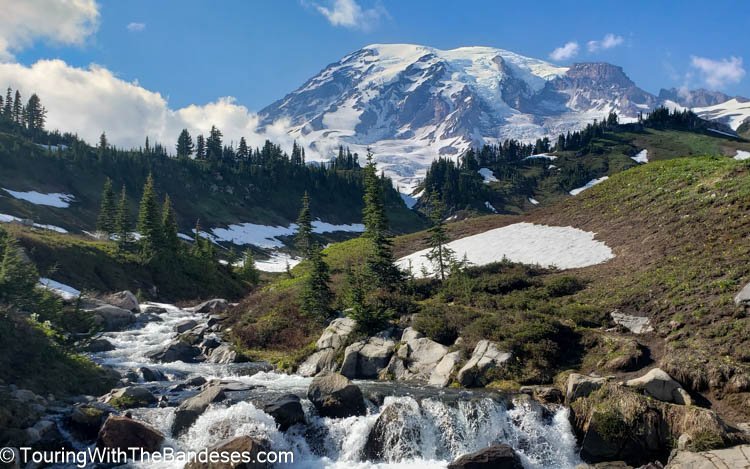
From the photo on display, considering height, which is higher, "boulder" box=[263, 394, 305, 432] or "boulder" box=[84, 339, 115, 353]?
"boulder" box=[84, 339, 115, 353]

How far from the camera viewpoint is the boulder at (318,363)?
28.9m

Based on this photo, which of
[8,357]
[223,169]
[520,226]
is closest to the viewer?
[8,357]

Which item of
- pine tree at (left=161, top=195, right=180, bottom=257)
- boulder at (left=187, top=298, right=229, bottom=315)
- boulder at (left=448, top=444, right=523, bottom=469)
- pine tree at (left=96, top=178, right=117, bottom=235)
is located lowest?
boulder at (left=448, top=444, right=523, bottom=469)

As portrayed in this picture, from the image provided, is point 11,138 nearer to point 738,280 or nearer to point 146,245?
point 146,245

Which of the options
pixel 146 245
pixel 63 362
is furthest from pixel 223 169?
pixel 63 362

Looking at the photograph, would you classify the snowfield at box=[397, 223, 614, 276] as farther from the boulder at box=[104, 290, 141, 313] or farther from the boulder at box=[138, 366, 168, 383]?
the boulder at box=[104, 290, 141, 313]

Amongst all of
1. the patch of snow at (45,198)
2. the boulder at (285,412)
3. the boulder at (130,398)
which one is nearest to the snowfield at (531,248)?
the boulder at (285,412)

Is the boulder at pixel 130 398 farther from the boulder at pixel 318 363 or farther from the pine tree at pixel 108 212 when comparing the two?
the pine tree at pixel 108 212

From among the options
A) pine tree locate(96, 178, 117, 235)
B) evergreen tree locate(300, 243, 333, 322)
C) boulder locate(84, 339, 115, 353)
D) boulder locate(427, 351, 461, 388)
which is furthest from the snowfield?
pine tree locate(96, 178, 117, 235)

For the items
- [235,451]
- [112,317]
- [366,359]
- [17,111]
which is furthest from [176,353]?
[17,111]

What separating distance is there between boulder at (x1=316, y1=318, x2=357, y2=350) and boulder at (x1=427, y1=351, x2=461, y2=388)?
6940 millimetres

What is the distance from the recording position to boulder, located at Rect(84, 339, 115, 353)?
32.0 m

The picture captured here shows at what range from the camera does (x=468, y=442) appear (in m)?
18.2

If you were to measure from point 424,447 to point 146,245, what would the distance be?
176 feet
